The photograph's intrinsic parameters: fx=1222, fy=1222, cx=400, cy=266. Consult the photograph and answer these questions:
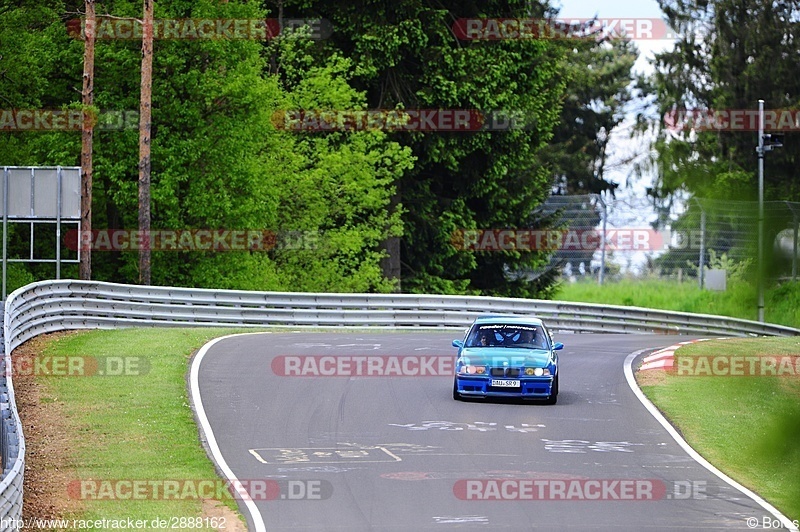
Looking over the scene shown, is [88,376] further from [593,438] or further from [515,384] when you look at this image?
[593,438]

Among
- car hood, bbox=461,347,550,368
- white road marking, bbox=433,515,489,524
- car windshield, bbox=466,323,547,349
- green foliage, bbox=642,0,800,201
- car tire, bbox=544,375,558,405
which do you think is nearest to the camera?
green foliage, bbox=642,0,800,201

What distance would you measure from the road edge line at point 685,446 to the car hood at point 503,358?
81.6 inches

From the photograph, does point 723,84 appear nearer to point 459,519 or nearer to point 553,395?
point 459,519

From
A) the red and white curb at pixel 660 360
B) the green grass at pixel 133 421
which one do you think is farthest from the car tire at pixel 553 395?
the green grass at pixel 133 421

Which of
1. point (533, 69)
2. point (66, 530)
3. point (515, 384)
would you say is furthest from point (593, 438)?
point (533, 69)

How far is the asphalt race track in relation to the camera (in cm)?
1270

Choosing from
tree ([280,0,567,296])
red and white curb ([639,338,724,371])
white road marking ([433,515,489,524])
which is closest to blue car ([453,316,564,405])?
red and white curb ([639,338,724,371])

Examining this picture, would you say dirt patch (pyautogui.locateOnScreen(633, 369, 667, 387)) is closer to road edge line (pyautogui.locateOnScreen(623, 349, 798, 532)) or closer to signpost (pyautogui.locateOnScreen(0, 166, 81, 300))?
road edge line (pyautogui.locateOnScreen(623, 349, 798, 532))

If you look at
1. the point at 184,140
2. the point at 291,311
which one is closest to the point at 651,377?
the point at 291,311

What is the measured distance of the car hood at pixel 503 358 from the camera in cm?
2036

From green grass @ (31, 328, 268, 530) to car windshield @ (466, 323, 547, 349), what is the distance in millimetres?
5128

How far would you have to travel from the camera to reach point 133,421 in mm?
18031

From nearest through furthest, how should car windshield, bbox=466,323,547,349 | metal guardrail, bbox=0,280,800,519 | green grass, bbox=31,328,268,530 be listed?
green grass, bbox=31,328,268,530 → car windshield, bbox=466,323,547,349 → metal guardrail, bbox=0,280,800,519

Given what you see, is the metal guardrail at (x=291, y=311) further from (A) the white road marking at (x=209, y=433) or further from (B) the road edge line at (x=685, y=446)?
(B) the road edge line at (x=685, y=446)
